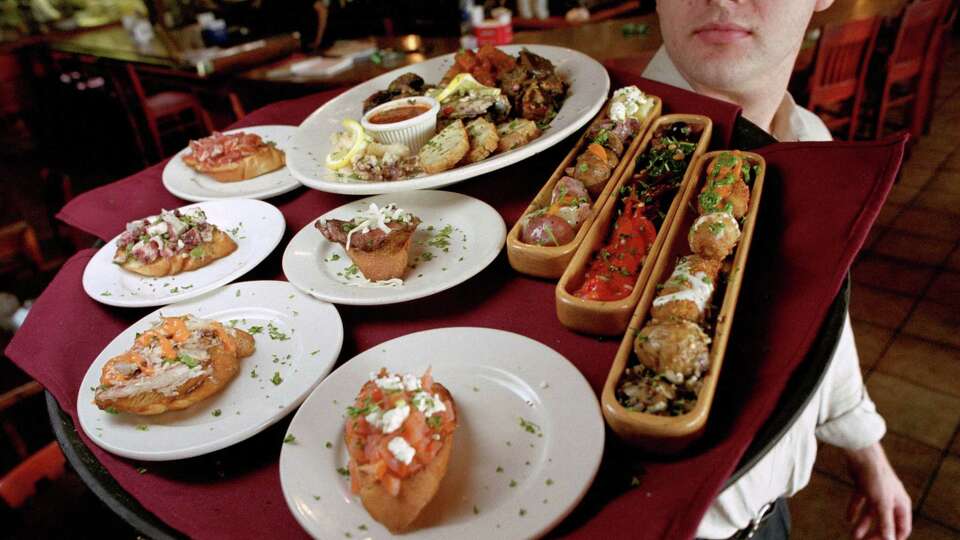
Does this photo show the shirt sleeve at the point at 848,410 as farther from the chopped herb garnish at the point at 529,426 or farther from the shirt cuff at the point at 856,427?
the chopped herb garnish at the point at 529,426

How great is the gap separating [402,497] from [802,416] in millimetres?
1064

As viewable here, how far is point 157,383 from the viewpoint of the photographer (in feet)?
4.29

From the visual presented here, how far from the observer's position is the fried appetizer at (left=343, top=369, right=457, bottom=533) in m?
1.02

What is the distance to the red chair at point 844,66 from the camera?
16.1 feet

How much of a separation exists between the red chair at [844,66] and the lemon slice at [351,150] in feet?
14.4

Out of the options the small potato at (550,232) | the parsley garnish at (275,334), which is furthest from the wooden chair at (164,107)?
the small potato at (550,232)

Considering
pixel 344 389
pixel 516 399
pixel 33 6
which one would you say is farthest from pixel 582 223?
pixel 33 6

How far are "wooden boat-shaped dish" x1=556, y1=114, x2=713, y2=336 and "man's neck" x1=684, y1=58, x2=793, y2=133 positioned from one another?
1.61 feet

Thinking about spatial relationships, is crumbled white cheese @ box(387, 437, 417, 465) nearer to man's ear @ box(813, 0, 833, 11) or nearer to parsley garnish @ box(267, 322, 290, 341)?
parsley garnish @ box(267, 322, 290, 341)

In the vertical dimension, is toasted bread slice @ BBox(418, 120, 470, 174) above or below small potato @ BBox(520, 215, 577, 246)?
above

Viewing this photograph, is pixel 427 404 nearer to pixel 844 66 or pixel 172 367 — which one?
pixel 172 367

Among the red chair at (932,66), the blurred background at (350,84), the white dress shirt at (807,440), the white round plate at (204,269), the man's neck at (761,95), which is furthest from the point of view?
the red chair at (932,66)

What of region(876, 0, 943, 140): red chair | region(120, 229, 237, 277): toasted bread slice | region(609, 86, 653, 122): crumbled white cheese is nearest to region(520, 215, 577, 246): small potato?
region(609, 86, 653, 122): crumbled white cheese

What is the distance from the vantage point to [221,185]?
225 cm
